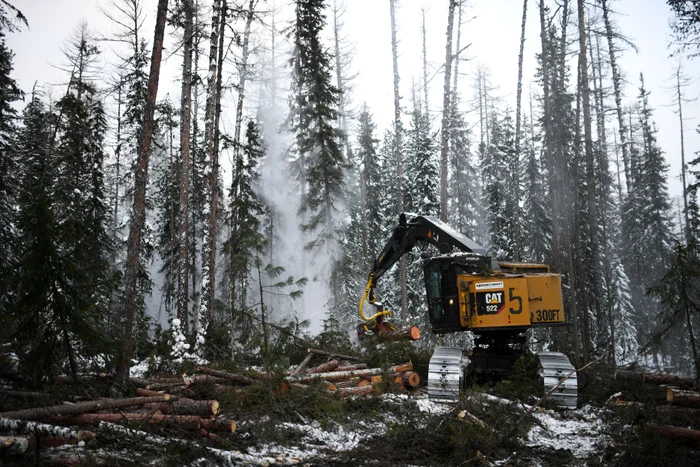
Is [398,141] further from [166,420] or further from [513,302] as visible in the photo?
[166,420]

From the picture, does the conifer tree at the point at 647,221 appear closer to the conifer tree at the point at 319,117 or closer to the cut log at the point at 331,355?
the conifer tree at the point at 319,117

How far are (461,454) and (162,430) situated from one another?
383 cm

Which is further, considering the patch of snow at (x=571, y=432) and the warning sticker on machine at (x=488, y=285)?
the warning sticker on machine at (x=488, y=285)

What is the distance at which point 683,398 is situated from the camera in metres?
7.88

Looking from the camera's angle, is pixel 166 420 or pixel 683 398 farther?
pixel 683 398

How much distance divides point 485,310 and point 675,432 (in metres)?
4.24

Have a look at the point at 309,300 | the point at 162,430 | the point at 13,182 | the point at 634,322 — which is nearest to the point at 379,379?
the point at 162,430

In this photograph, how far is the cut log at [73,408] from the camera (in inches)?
245

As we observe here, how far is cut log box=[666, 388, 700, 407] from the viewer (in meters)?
7.74

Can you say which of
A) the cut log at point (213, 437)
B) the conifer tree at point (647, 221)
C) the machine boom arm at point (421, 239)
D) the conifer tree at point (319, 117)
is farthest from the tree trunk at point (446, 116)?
the conifer tree at point (647, 221)

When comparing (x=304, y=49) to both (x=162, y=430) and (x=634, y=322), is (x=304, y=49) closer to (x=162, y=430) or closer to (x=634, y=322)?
(x=162, y=430)

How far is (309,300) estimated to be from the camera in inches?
1318

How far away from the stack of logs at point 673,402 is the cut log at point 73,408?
22.6 feet

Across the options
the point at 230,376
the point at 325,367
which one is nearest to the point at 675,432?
the point at 325,367
